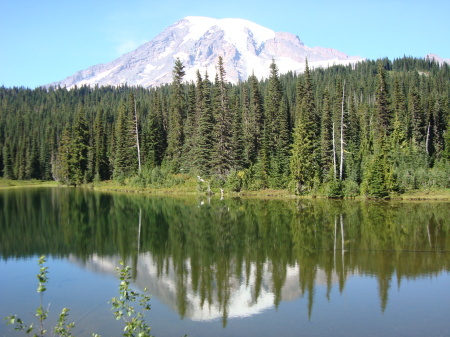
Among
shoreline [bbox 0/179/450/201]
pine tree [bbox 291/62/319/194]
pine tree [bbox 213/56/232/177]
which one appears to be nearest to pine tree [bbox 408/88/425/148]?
pine tree [bbox 291/62/319/194]

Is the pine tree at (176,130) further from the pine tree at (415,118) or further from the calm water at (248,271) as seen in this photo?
the pine tree at (415,118)

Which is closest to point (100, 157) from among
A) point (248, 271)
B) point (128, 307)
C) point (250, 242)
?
point (250, 242)

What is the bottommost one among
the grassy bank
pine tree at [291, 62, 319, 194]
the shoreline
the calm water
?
the calm water

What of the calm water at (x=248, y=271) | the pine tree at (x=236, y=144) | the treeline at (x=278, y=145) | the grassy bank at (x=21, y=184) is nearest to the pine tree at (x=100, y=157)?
the treeline at (x=278, y=145)

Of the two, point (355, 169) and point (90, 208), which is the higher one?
point (355, 169)

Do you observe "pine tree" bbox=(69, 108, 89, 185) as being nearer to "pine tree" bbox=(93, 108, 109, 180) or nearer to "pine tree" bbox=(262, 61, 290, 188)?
"pine tree" bbox=(93, 108, 109, 180)

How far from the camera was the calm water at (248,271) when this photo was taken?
1399 centimetres

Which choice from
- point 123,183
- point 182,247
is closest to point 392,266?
point 182,247

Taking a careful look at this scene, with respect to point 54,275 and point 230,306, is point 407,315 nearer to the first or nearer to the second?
point 230,306

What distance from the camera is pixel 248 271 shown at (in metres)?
19.8

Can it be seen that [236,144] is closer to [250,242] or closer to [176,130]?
[176,130]

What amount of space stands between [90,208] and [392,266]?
35885 millimetres

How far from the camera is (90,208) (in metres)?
46.6

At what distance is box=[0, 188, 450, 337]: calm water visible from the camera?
13992 mm
